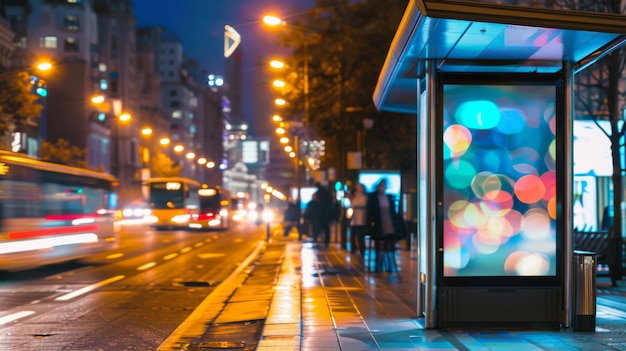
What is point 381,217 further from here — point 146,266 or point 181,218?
point 181,218

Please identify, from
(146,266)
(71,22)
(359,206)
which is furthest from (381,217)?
(71,22)

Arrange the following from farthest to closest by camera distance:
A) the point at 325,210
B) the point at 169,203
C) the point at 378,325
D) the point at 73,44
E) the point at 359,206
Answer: the point at 73,44, the point at 169,203, the point at 325,210, the point at 359,206, the point at 378,325

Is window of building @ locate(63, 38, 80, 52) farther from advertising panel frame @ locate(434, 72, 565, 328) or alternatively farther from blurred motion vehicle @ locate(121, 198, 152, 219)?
advertising panel frame @ locate(434, 72, 565, 328)

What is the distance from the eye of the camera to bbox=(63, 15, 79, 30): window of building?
101312 mm

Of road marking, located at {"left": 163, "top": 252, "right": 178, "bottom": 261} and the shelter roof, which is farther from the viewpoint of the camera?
road marking, located at {"left": 163, "top": 252, "right": 178, "bottom": 261}

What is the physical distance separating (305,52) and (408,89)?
23.2m

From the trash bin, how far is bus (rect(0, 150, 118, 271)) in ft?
41.2

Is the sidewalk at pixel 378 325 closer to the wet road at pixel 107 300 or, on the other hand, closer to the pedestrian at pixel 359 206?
the wet road at pixel 107 300

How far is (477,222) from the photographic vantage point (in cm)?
990

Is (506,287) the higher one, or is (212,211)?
(212,211)

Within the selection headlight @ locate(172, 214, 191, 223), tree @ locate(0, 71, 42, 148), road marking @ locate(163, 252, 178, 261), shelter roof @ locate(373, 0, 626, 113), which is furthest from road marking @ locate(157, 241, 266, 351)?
headlight @ locate(172, 214, 191, 223)

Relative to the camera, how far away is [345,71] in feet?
111

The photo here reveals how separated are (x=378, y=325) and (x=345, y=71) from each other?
23.9m

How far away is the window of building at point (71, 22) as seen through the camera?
3989 inches
